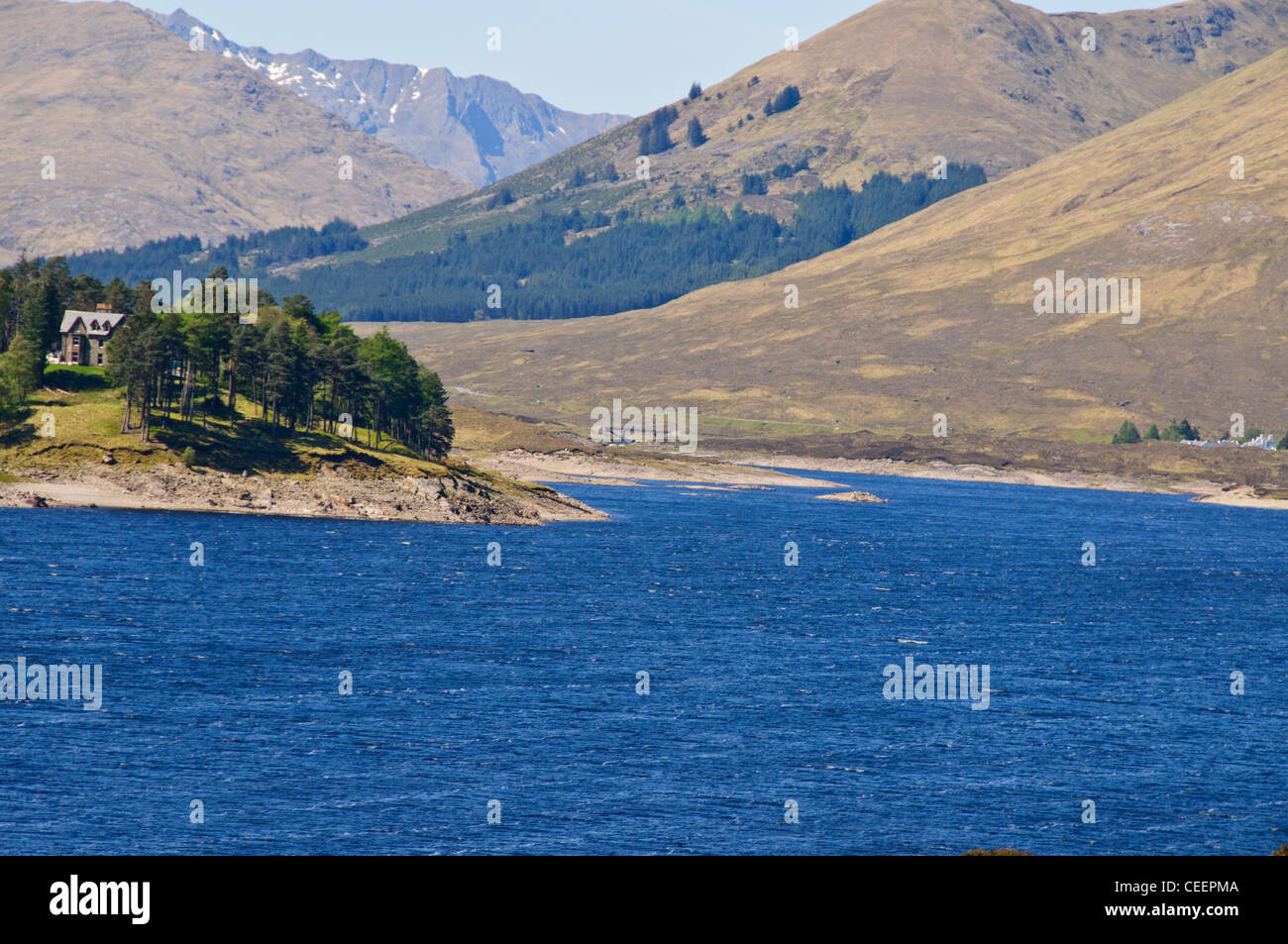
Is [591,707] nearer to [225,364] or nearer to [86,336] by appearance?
[225,364]

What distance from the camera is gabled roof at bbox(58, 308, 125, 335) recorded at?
164500mm

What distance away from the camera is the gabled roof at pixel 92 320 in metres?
164

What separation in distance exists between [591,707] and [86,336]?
119726mm

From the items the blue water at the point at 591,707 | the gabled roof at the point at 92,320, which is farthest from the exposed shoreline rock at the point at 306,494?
the gabled roof at the point at 92,320

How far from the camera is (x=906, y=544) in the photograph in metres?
173

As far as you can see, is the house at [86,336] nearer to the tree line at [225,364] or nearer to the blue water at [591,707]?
the tree line at [225,364]

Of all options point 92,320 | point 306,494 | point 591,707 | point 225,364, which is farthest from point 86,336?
point 591,707

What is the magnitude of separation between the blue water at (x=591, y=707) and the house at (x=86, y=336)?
119ft

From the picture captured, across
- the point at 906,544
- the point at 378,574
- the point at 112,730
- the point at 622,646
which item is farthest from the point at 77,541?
the point at 906,544

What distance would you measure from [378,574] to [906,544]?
8088cm

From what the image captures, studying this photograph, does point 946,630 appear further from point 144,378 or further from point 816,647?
point 144,378
